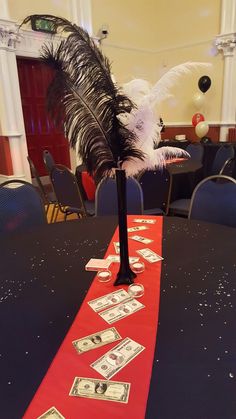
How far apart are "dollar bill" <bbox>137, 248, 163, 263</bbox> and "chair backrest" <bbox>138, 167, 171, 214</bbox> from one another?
1.38 metres

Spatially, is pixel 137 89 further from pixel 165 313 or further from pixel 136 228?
pixel 136 228

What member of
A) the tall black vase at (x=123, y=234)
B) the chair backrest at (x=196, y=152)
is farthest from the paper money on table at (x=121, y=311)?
the chair backrest at (x=196, y=152)

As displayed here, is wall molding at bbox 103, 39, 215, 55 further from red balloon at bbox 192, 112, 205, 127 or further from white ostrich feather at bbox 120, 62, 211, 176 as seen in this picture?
white ostrich feather at bbox 120, 62, 211, 176

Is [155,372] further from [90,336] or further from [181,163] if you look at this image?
[181,163]

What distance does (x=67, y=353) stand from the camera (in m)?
0.78

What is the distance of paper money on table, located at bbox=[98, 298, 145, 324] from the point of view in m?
0.91

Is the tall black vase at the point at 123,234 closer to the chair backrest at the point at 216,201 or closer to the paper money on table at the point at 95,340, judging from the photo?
the paper money on table at the point at 95,340

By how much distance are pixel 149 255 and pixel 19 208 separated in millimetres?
1006

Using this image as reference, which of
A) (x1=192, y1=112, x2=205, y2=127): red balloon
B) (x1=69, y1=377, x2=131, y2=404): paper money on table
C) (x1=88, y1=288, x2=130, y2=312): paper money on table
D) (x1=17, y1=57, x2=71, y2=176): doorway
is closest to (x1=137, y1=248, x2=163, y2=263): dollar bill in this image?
(x1=88, y1=288, x2=130, y2=312): paper money on table

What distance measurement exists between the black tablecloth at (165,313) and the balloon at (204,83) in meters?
5.33

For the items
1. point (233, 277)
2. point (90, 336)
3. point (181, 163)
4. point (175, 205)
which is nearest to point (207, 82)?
point (181, 163)

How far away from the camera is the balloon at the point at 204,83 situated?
6.06 meters

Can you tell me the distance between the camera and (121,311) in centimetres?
94

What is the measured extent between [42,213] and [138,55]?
19.4ft
